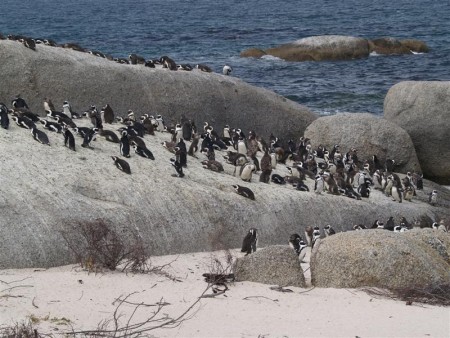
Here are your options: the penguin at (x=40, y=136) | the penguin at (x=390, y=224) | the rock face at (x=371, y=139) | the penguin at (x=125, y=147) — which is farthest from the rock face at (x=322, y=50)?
the penguin at (x=40, y=136)

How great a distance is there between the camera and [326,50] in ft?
161

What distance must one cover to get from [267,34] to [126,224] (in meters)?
Answer: 50.3

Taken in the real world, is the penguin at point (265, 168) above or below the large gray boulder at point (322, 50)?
above

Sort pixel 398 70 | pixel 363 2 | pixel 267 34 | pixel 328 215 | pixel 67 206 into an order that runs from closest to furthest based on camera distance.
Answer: pixel 67 206 < pixel 328 215 < pixel 398 70 < pixel 267 34 < pixel 363 2

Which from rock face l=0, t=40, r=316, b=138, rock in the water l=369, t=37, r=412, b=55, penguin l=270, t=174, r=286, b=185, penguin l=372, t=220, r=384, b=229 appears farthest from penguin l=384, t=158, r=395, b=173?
rock in the water l=369, t=37, r=412, b=55

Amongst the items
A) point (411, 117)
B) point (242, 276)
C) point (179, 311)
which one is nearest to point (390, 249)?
point (242, 276)

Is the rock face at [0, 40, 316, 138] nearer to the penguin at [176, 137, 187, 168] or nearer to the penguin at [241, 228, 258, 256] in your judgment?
the penguin at [176, 137, 187, 168]

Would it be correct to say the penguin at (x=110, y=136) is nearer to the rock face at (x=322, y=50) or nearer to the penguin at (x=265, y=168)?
the penguin at (x=265, y=168)

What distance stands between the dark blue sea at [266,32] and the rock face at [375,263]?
22520 millimetres

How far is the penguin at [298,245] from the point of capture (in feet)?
55.2

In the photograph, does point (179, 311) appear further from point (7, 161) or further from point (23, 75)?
point (23, 75)

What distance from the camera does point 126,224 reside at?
15539 mm

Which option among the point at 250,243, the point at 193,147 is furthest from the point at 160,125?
the point at 250,243

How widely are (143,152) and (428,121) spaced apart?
12.3 metres
